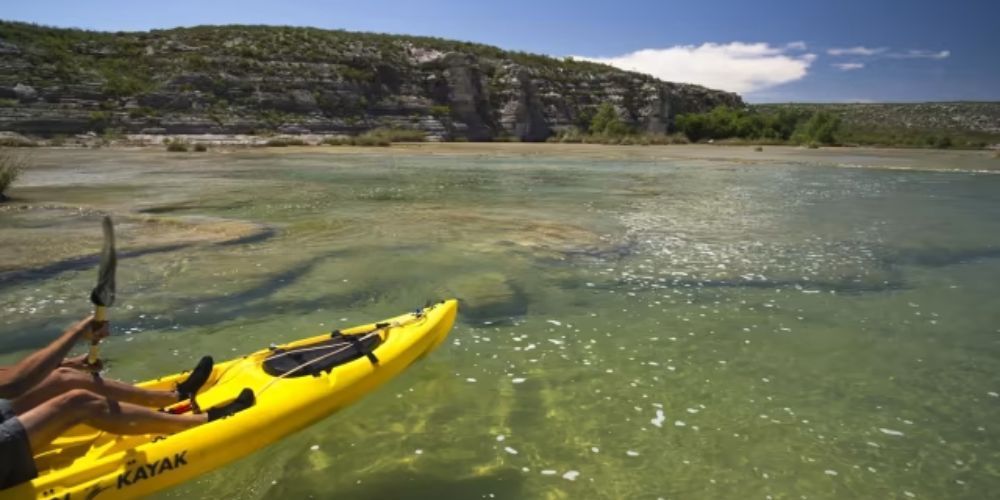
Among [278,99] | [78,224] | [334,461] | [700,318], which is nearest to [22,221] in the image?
[78,224]

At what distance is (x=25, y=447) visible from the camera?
333 cm

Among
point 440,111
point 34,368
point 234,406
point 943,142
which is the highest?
point 440,111

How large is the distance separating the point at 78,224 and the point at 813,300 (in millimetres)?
14427

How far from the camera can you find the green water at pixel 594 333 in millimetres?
4883

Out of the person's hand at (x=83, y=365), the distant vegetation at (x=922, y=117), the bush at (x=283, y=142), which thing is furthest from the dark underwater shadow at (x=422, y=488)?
the distant vegetation at (x=922, y=117)

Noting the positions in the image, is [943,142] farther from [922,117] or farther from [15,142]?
[15,142]

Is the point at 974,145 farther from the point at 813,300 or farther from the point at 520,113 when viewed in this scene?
the point at 813,300

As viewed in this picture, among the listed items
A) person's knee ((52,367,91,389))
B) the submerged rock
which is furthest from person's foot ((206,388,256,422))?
the submerged rock

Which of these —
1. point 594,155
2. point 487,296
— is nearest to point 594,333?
point 487,296

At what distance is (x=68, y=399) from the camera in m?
3.64

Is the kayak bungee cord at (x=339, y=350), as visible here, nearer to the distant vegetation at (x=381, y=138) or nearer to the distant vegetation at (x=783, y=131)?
the distant vegetation at (x=381, y=138)

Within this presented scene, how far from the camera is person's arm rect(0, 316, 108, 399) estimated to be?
3.70 metres

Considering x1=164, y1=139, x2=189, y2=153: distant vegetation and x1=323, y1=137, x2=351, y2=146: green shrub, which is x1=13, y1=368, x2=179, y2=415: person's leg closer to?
x1=164, y1=139, x2=189, y2=153: distant vegetation

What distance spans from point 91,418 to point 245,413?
87 cm
